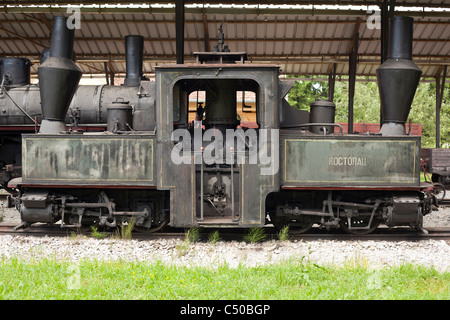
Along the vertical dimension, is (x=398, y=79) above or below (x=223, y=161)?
above

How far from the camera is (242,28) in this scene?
1675cm

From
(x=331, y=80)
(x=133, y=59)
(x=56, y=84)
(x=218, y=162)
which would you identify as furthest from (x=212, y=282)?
(x=331, y=80)

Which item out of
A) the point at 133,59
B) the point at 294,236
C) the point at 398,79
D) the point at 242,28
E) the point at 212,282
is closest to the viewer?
the point at 212,282

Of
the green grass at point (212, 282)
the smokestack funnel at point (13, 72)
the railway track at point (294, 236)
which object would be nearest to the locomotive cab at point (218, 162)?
the railway track at point (294, 236)

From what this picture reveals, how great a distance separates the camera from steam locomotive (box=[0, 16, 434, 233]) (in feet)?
22.2

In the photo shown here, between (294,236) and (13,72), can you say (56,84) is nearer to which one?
(294,236)

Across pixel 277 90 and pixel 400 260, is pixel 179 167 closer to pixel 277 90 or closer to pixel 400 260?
pixel 277 90

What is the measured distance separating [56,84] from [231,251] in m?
4.02

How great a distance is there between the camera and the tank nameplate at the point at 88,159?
7035 millimetres

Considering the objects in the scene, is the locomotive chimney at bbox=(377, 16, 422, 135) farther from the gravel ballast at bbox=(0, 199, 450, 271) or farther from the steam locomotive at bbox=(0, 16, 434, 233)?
the gravel ballast at bbox=(0, 199, 450, 271)

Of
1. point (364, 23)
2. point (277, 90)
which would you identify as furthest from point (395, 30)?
point (364, 23)

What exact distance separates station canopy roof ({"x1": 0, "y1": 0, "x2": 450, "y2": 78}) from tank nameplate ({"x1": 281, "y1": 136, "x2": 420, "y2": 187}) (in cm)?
844

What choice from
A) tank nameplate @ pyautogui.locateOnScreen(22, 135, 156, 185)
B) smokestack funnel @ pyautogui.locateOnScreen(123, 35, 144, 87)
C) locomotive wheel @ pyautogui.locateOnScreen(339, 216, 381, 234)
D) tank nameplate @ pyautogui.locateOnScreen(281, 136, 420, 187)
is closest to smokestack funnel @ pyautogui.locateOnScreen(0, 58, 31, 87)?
smokestack funnel @ pyautogui.locateOnScreen(123, 35, 144, 87)
